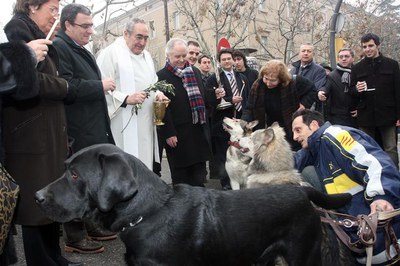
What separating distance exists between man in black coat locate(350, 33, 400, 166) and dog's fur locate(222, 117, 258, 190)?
196 cm

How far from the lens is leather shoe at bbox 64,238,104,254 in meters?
4.05

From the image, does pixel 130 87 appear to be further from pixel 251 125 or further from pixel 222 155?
pixel 222 155

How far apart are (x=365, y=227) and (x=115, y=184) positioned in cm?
178

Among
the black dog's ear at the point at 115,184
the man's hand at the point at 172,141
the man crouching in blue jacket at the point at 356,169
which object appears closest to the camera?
the black dog's ear at the point at 115,184

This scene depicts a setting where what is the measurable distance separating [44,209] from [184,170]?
3.25m

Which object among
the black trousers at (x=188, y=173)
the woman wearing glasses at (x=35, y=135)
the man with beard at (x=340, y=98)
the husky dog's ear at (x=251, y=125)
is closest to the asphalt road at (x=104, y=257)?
the woman wearing glasses at (x=35, y=135)

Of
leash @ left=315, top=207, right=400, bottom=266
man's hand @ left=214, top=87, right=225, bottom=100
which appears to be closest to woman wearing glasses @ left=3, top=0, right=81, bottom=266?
leash @ left=315, top=207, right=400, bottom=266

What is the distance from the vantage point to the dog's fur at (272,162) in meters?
4.32

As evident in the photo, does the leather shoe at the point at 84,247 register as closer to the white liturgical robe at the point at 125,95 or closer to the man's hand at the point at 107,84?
the white liturgical robe at the point at 125,95

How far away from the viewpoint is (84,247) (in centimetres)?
407

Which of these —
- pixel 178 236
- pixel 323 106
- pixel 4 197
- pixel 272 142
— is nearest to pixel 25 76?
pixel 4 197

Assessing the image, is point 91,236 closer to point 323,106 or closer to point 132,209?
point 132,209

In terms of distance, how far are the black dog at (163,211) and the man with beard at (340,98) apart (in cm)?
448

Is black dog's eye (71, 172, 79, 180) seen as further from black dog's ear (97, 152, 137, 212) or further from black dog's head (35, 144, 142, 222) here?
Result: black dog's ear (97, 152, 137, 212)
